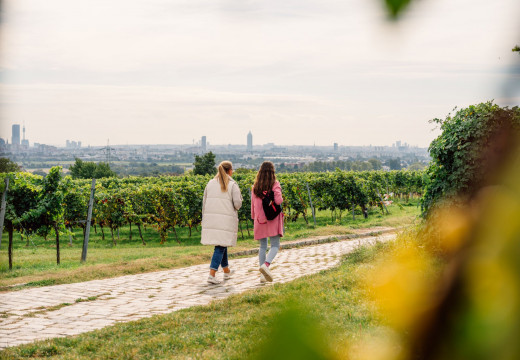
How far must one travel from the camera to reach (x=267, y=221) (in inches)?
311

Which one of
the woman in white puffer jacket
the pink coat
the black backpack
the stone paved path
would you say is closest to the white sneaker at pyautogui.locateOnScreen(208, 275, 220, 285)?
the stone paved path

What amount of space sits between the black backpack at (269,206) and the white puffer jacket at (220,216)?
0.52 m

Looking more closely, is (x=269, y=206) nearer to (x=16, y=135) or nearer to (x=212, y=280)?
(x=212, y=280)

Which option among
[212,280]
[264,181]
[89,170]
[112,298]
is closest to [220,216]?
[264,181]

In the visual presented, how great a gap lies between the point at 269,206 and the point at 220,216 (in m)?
0.89

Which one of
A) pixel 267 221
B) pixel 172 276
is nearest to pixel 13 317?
pixel 172 276

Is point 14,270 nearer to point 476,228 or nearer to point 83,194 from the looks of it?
point 83,194

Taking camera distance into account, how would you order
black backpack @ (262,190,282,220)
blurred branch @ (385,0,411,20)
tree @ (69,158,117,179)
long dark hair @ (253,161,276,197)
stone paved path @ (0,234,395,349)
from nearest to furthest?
1. blurred branch @ (385,0,411,20)
2. stone paved path @ (0,234,395,349)
3. long dark hair @ (253,161,276,197)
4. black backpack @ (262,190,282,220)
5. tree @ (69,158,117,179)

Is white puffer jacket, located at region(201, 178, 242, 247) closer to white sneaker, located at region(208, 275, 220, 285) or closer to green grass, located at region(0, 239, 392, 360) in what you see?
white sneaker, located at region(208, 275, 220, 285)

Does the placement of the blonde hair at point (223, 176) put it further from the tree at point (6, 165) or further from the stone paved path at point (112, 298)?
the tree at point (6, 165)

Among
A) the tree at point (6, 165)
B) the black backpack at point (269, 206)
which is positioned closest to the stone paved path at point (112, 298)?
the black backpack at point (269, 206)

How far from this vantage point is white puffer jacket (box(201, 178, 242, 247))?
316 inches

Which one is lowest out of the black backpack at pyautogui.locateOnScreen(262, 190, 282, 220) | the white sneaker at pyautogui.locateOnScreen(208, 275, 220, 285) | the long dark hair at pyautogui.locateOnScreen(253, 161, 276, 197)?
the white sneaker at pyautogui.locateOnScreen(208, 275, 220, 285)

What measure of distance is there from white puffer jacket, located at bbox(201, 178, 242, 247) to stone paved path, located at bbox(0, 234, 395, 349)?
0.84m
